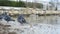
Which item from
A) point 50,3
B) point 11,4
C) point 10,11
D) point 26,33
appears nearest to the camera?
point 26,33

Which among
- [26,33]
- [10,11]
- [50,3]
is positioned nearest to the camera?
[26,33]

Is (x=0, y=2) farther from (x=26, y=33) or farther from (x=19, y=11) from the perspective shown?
(x=26, y=33)

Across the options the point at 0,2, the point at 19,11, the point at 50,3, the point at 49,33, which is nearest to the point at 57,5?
the point at 50,3

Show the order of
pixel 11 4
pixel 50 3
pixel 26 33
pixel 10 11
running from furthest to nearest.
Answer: pixel 11 4 → pixel 50 3 → pixel 10 11 → pixel 26 33

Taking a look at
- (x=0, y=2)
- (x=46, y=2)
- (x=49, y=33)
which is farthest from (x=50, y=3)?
(x=49, y=33)

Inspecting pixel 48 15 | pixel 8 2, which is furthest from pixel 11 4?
pixel 48 15

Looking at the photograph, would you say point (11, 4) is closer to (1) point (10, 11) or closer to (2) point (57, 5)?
(1) point (10, 11)

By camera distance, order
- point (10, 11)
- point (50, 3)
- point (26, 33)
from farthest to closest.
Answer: point (50, 3), point (10, 11), point (26, 33)

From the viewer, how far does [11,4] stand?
11.6 metres

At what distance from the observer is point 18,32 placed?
508 centimetres

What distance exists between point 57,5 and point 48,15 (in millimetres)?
1813

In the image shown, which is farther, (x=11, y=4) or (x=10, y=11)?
(x=11, y=4)

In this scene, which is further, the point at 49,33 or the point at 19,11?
the point at 19,11

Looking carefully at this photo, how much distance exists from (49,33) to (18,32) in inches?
35.8
